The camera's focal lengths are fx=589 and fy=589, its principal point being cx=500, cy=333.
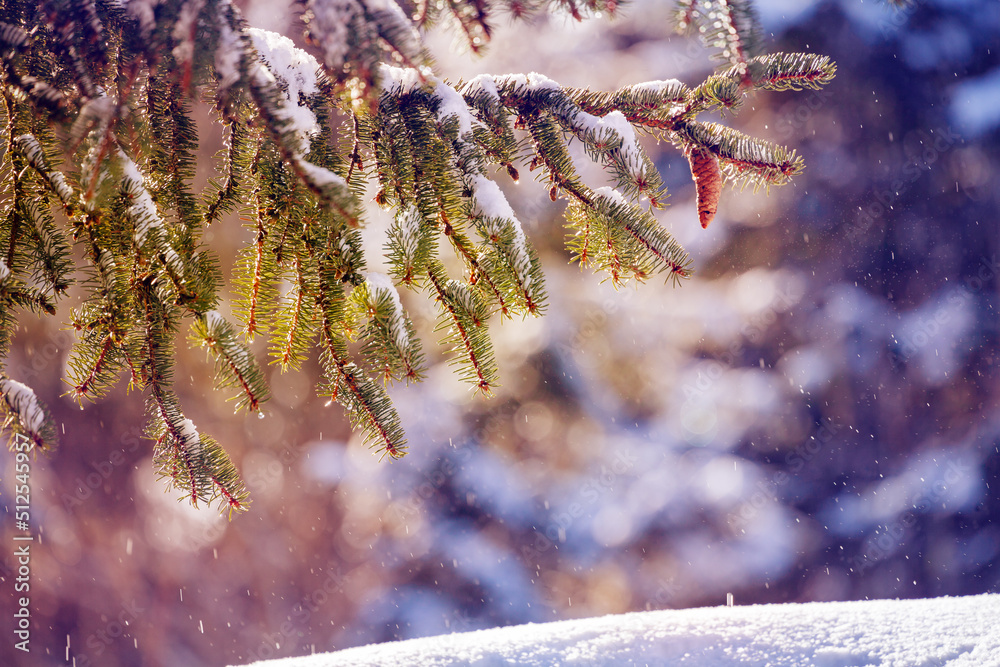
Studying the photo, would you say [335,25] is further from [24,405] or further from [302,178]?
[24,405]

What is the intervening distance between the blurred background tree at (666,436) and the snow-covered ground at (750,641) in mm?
3970

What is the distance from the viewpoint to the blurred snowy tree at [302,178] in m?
0.90

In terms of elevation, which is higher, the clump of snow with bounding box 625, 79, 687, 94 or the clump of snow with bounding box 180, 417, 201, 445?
the clump of snow with bounding box 625, 79, 687, 94

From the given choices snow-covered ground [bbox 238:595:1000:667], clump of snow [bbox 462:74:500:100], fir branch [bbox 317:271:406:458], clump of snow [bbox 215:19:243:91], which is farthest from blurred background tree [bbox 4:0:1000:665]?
clump of snow [bbox 215:19:243:91]

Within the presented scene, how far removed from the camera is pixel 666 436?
6191 mm

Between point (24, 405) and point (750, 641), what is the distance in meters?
1.66

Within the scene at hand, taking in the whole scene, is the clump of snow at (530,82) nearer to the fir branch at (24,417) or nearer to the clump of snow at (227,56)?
the clump of snow at (227,56)

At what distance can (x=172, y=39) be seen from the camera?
89 centimetres

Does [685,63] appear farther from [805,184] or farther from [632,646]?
[632,646]

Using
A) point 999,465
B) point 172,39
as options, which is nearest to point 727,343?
point 999,465

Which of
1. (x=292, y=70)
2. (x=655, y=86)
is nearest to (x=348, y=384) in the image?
(x=292, y=70)

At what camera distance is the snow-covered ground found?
1.34 meters

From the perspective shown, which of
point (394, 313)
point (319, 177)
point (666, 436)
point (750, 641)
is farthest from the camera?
point (666, 436)

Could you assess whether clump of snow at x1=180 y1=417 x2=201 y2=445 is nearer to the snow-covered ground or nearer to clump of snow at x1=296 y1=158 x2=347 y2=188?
clump of snow at x1=296 y1=158 x2=347 y2=188
